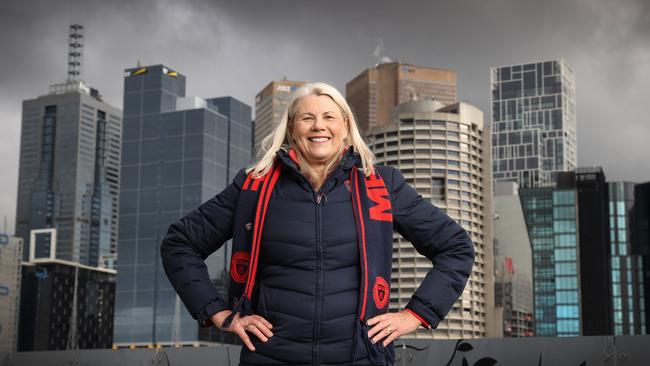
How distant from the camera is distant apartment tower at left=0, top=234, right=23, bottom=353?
516 feet

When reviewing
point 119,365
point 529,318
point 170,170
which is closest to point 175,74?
point 170,170

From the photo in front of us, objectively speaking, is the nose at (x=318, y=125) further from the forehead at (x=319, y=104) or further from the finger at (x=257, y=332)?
the finger at (x=257, y=332)

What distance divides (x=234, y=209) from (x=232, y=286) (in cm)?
30

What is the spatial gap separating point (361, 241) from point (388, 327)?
1.05ft

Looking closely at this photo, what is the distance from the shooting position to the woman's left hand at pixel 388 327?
3.29m

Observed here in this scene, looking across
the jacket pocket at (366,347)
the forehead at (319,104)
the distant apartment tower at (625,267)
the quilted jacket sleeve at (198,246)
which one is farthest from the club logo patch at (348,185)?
the distant apartment tower at (625,267)

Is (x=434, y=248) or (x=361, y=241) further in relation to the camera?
(x=434, y=248)

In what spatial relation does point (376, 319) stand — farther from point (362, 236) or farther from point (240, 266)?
point (240, 266)

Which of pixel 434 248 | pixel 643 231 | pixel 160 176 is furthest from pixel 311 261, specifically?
pixel 160 176

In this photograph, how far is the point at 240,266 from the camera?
352cm

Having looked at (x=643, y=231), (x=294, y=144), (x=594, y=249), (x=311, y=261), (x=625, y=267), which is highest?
(x=643, y=231)

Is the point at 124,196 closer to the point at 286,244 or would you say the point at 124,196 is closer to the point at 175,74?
the point at 175,74

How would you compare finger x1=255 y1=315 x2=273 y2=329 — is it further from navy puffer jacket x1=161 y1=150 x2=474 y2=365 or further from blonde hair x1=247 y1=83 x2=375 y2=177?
blonde hair x1=247 y1=83 x2=375 y2=177

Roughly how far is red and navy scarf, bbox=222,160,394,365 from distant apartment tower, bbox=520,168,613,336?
5769 inches
